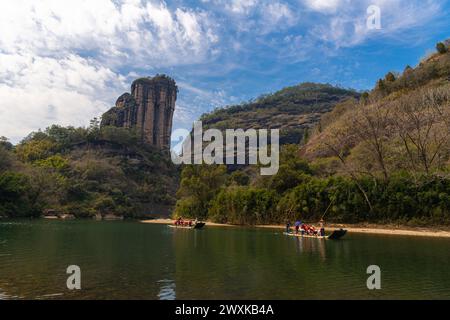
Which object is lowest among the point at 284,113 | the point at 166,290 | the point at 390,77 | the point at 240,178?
the point at 166,290

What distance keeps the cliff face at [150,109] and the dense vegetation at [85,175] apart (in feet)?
45.3

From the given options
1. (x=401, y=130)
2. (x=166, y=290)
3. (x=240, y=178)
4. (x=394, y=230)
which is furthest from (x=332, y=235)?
(x=240, y=178)

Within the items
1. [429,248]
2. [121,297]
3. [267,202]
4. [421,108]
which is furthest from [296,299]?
[421,108]

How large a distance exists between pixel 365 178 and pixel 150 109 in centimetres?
12423

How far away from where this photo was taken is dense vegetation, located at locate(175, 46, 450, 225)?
43250 millimetres

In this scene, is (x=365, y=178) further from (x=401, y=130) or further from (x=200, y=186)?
(x=200, y=186)

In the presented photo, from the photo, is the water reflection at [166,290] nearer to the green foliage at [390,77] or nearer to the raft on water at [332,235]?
the raft on water at [332,235]

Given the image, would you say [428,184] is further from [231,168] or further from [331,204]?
[231,168]

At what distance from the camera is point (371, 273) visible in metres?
16.2

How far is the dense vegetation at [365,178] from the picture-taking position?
43250 millimetres

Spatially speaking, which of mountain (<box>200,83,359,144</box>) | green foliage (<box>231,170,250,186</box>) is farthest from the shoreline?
mountain (<box>200,83,359,144</box>)

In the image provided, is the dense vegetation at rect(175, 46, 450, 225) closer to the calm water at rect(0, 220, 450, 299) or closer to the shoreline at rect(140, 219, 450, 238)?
the shoreline at rect(140, 219, 450, 238)

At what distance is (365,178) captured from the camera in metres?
47.3

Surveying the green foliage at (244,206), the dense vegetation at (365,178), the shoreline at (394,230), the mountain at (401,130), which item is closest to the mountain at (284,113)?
the mountain at (401,130)
